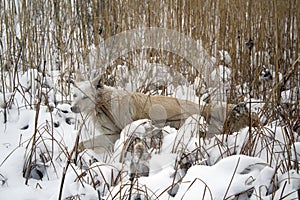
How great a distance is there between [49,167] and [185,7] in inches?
99.8

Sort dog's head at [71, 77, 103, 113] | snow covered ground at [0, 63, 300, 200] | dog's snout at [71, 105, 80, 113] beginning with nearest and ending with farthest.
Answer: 1. snow covered ground at [0, 63, 300, 200]
2. dog's snout at [71, 105, 80, 113]
3. dog's head at [71, 77, 103, 113]

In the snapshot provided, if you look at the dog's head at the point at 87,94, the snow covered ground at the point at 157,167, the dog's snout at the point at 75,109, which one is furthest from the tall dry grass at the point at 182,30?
the snow covered ground at the point at 157,167

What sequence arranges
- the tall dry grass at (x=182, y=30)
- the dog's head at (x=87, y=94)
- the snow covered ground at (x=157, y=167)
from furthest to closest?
the tall dry grass at (x=182, y=30) < the dog's head at (x=87, y=94) < the snow covered ground at (x=157, y=167)

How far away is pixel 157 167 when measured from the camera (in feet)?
6.60

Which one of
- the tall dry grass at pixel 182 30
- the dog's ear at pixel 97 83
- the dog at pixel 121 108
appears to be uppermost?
the tall dry grass at pixel 182 30

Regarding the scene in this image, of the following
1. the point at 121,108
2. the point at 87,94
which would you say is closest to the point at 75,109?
the point at 87,94

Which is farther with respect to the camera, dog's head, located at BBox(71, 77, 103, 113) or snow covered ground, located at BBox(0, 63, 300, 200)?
dog's head, located at BBox(71, 77, 103, 113)

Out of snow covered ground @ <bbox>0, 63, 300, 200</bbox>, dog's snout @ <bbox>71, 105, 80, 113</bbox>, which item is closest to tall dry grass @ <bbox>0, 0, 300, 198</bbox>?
dog's snout @ <bbox>71, 105, 80, 113</bbox>

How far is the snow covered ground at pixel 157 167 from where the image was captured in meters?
1.45

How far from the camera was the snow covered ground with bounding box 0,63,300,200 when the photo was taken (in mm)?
1450

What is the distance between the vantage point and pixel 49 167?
216 cm

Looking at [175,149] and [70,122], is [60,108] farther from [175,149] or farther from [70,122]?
[175,149]

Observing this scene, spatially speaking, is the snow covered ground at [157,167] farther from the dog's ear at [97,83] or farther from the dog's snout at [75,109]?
the dog's ear at [97,83]

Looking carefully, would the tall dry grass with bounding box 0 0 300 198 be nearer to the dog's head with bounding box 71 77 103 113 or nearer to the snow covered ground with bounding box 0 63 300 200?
the dog's head with bounding box 71 77 103 113
